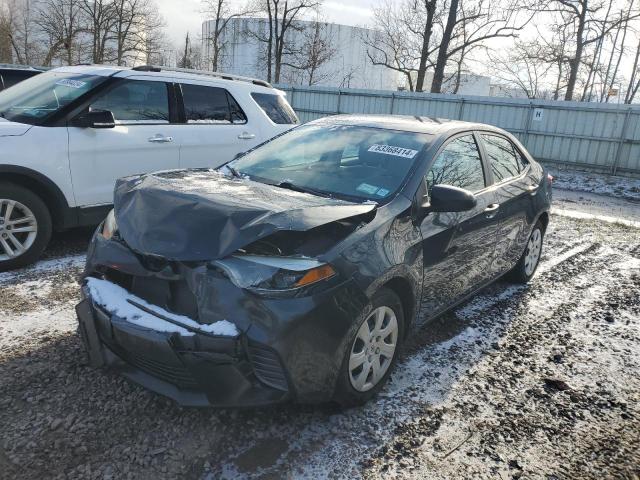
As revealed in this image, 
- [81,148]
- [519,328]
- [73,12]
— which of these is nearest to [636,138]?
[519,328]

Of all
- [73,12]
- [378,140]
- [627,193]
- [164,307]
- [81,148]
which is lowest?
[627,193]

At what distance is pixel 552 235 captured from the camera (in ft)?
25.1

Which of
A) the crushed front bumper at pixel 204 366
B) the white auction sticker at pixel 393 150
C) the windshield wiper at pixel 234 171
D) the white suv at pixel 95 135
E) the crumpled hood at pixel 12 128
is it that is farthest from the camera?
the white suv at pixel 95 135

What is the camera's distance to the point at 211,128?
598 cm

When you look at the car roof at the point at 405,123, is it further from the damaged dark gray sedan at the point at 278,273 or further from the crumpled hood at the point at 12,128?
the crumpled hood at the point at 12,128

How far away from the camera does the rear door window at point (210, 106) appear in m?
5.83

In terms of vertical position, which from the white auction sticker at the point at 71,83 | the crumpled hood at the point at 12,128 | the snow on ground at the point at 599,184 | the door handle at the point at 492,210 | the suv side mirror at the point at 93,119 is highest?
the white auction sticker at the point at 71,83

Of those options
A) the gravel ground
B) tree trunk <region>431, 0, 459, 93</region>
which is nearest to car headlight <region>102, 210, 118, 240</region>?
the gravel ground

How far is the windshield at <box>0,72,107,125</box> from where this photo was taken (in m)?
4.78

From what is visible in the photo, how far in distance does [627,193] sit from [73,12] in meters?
37.3

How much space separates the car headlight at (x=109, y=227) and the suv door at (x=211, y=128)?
2772 mm

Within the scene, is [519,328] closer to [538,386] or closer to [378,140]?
[538,386]

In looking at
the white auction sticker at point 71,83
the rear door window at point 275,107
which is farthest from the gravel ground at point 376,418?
the rear door window at point 275,107

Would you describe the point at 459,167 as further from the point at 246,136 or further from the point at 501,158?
the point at 246,136
